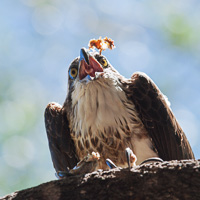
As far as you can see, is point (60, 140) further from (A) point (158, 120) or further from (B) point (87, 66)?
(A) point (158, 120)

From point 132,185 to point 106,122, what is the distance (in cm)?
212

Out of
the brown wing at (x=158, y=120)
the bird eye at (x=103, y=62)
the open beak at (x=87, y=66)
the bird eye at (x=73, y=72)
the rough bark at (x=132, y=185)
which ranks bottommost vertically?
the rough bark at (x=132, y=185)

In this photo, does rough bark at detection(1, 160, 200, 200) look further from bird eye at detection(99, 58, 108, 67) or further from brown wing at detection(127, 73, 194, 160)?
bird eye at detection(99, 58, 108, 67)

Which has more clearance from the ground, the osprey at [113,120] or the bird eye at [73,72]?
the bird eye at [73,72]

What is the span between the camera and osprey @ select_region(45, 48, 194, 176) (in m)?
4.37

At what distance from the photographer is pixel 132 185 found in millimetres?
2352

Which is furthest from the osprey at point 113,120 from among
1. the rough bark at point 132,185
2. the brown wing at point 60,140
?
the rough bark at point 132,185

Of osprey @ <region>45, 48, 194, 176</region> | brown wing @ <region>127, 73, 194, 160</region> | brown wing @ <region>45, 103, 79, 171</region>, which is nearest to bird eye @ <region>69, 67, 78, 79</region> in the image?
osprey @ <region>45, 48, 194, 176</region>

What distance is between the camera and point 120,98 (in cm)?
450

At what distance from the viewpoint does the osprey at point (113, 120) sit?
437 cm

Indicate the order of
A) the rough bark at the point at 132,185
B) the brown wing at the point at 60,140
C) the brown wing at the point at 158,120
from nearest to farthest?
the rough bark at the point at 132,185 < the brown wing at the point at 158,120 < the brown wing at the point at 60,140

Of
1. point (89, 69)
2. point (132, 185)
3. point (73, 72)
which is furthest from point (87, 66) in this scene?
point (132, 185)

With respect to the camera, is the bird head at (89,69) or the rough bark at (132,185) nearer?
the rough bark at (132,185)

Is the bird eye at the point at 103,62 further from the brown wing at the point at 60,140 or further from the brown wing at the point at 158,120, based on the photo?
the brown wing at the point at 60,140
